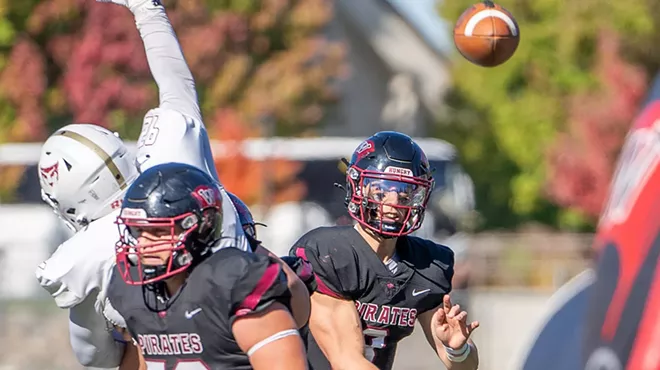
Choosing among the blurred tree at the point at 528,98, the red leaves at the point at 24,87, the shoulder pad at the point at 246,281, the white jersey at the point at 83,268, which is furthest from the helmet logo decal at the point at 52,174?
the blurred tree at the point at 528,98

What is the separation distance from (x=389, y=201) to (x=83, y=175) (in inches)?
43.2

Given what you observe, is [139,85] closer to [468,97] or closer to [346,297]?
[468,97]

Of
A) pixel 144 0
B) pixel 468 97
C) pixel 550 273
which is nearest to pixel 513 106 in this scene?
pixel 468 97

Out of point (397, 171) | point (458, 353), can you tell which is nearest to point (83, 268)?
point (397, 171)

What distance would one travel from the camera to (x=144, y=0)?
18.0 ft

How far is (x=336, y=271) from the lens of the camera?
198 inches

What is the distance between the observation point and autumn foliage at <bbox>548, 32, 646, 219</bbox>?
63.1ft

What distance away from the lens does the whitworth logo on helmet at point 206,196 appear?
13.1ft

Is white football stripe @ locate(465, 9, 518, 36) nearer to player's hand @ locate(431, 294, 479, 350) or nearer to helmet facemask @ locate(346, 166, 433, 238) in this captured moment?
helmet facemask @ locate(346, 166, 433, 238)

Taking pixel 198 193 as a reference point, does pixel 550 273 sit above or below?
below

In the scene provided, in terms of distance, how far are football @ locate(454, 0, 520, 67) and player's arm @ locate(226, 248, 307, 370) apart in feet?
8.66

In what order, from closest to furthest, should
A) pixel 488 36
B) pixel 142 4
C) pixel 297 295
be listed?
pixel 297 295 → pixel 142 4 → pixel 488 36

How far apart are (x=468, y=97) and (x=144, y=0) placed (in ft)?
59.8

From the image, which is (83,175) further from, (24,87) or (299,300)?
(24,87)
